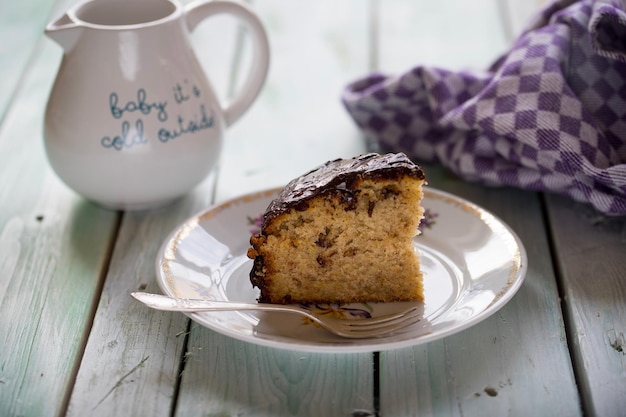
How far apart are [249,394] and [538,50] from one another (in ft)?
3.60

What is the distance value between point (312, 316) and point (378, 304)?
0.62 ft

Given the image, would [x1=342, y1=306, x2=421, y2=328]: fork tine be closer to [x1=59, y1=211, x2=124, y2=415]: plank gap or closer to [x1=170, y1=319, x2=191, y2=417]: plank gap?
[x1=170, y1=319, x2=191, y2=417]: plank gap

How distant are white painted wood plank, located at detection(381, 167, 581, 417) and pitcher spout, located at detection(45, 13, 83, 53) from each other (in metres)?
0.96

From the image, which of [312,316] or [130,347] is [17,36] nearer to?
[130,347]

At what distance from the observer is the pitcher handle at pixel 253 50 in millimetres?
1986

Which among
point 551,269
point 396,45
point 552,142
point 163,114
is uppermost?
point 163,114

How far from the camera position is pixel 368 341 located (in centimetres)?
139

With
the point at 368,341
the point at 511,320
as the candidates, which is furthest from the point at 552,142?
the point at 368,341

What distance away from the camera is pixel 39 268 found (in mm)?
1790

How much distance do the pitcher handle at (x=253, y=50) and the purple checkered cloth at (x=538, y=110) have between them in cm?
29

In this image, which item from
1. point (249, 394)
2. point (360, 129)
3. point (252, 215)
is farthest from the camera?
point (360, 129)

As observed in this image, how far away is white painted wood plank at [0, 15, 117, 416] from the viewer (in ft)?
4.71

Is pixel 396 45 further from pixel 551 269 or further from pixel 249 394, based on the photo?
pixel 249 394

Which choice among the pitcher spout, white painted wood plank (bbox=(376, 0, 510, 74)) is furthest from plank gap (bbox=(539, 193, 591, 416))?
the pitcher spout
